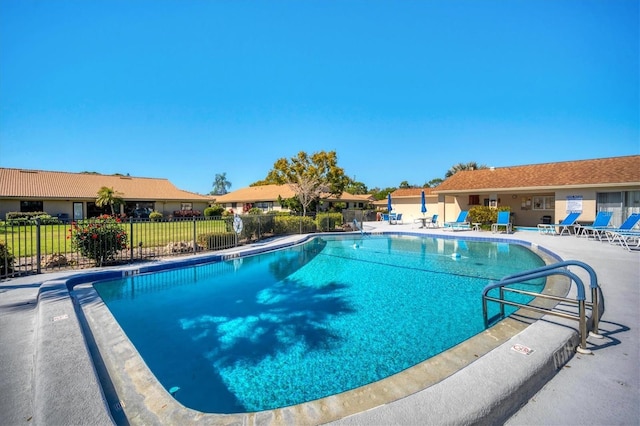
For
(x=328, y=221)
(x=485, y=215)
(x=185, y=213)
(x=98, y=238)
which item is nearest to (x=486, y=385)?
(x=98, y=238)

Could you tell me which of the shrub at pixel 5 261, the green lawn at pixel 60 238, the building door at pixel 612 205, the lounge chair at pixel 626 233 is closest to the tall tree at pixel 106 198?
the green lawn at pixel 60 238

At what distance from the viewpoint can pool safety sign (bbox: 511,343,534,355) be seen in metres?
3.14

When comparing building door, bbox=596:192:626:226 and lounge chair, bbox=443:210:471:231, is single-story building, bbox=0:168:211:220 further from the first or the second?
building door, bbox=596:192:626:226

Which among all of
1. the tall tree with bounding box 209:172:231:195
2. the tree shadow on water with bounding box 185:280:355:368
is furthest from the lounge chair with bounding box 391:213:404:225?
the tall tree with bounding box 209:172:231:195

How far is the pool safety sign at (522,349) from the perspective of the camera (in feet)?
10.3

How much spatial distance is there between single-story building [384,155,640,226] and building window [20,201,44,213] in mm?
38525

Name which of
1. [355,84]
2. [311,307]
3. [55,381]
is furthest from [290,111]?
[55,381]

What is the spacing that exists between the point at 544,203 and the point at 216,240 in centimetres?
2390

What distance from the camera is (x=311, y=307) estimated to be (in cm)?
657

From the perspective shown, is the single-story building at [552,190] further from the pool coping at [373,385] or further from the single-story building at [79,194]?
the single-story building at [79,194]

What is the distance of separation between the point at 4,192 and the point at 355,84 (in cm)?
3363

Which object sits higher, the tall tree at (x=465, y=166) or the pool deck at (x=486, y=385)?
the tall tree at (x=465, y=166)

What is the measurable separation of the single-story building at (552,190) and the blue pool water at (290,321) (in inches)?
420

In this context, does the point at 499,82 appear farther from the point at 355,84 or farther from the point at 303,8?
the point at 303,8
